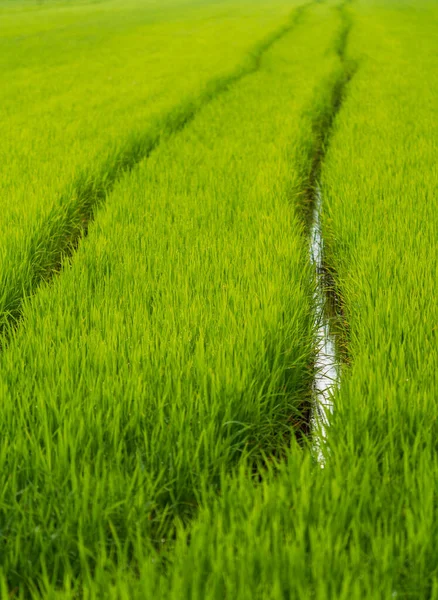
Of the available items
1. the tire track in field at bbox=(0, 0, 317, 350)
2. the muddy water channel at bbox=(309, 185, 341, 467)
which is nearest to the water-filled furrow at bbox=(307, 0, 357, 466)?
the muddy water channel at bbox=(309, 185, 341, 467)

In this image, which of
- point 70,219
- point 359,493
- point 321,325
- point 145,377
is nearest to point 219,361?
point 145,377

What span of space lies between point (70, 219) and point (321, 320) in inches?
64.2

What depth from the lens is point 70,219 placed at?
3.43 m

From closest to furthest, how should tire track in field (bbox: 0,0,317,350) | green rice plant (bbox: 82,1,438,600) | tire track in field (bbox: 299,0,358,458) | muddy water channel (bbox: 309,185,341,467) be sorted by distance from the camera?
green rice plant (bbox: 82,1,438,600), muddy water channel (bbox: 309,185,341,467), tire track in field (bbox: 299,0,358,458), tire track in field (bbox: 0,0,317,350)

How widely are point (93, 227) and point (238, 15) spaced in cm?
1961

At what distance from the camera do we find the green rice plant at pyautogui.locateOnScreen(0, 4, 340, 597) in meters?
1.17

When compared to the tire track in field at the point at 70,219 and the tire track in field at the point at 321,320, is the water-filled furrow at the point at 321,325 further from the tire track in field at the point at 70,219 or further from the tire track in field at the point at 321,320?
the tire track in field at the point at 70,219

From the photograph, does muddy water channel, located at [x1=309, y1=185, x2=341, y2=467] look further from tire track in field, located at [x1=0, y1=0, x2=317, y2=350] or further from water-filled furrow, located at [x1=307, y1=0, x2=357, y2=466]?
tire track in field, located at [x1=0, y1=0, x2=317, y2=350]

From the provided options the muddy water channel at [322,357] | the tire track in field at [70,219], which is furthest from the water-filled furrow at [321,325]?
the tire track in field at [70,219]

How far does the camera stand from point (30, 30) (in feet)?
55.5

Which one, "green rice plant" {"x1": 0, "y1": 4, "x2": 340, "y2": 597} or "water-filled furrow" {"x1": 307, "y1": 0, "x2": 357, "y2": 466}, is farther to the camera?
"water-filled furrow" {"x1": 307, "y1": 0, "x2": 357, "y2": 466}

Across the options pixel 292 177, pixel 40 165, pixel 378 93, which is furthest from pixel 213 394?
pixel 378 93

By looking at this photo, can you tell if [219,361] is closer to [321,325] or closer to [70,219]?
[321,325]

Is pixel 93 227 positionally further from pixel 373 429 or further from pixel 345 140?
pixel 345 140
